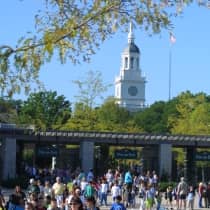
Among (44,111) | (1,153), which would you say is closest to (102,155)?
(1,153)

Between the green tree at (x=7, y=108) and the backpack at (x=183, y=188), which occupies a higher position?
the green tree at (x=7, y=108)

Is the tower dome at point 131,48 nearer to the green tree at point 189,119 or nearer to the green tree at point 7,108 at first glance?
the green tree at point 189,119

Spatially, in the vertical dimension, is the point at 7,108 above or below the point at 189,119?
below

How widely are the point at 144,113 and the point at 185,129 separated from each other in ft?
179

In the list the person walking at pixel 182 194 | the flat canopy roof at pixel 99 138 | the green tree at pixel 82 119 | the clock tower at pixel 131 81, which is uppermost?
the clock tower at pixel 131 81

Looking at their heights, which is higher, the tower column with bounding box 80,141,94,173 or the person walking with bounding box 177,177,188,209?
the tower column with bounding box 80,141,94,173

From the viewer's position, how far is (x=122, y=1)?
10.4m

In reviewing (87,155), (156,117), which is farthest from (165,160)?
(156,117)

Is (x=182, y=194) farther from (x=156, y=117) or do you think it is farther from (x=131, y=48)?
(x=131, y=48)

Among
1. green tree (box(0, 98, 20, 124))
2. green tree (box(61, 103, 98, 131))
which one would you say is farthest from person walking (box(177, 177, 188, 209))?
green tree (box(61, 103, 98, 131))

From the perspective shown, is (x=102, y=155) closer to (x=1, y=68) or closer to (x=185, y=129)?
(x=185, y=129)

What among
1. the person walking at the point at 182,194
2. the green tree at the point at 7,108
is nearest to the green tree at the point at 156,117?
the green tree at the point at 7,108

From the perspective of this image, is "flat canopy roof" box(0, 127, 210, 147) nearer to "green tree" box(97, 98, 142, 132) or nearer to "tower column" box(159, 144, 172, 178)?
"tower column" box(159, 144, 172, 178)

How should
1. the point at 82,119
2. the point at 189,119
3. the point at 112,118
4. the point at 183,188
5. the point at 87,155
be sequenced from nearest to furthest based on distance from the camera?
1. the point at 183,188
2. the point at 87,155
3. the point at 82,119
4. the point at 189,119
5. the point at 112,118
